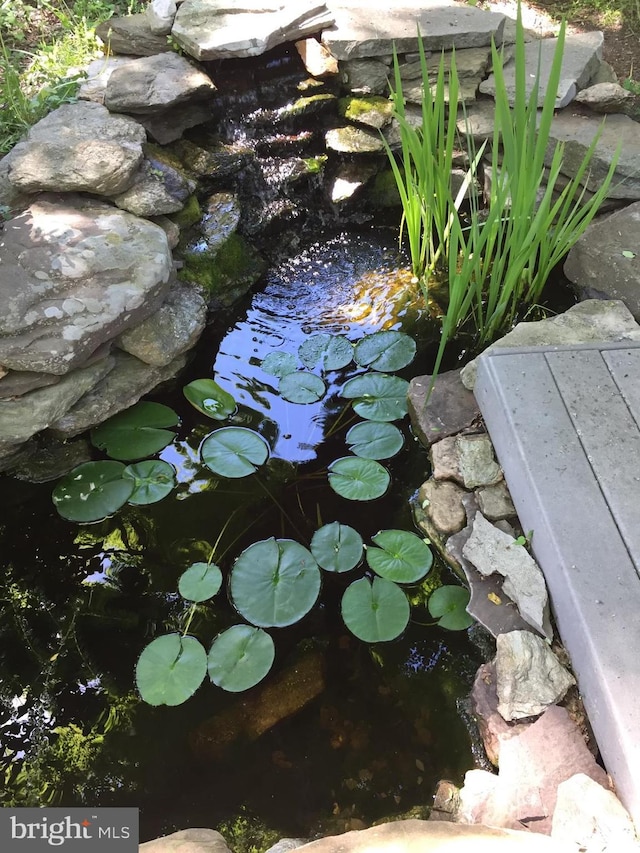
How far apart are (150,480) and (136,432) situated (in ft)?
0.73

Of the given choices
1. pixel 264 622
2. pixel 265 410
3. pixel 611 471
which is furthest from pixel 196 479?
pixel 611 471

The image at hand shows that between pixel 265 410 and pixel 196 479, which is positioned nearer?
pixel 196 479

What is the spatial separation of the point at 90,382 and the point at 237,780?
133 cm

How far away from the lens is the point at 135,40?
3.17 metres

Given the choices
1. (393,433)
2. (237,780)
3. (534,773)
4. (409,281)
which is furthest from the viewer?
(409,281)

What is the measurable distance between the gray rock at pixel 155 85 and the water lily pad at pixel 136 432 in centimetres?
136

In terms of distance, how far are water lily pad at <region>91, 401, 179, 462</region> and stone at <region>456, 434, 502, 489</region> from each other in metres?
1.06

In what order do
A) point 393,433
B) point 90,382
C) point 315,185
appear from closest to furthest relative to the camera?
point 90,382
point 393,433
point 315,185

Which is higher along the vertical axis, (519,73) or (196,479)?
(519,73)

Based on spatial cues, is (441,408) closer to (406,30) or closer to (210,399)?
(210,399)

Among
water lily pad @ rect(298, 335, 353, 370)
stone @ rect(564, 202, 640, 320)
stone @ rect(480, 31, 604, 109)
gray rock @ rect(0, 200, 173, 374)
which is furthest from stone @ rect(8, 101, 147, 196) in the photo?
stone @ rect(564, 202, 640, 320)

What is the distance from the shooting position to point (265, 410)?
8.19ft

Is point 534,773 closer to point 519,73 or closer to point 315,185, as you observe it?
point 519,73

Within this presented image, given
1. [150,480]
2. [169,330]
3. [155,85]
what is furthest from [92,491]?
[155,85]
